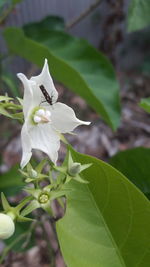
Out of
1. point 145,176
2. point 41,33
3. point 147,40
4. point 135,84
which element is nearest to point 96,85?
point 41,33

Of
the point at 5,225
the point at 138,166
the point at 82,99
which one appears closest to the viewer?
the point at 5,225

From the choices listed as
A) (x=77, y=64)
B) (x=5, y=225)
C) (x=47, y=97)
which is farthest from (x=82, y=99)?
(x=5, y=225)

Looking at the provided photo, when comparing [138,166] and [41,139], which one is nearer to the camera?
[41,139]

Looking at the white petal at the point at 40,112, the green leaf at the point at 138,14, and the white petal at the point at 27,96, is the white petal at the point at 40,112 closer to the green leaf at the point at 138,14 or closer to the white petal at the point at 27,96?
the white petal at the point at 27,96

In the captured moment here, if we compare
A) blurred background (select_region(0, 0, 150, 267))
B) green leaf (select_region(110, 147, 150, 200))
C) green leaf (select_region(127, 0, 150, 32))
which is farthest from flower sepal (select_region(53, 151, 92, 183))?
blurred background (select_region(0, 0, 150, 267))

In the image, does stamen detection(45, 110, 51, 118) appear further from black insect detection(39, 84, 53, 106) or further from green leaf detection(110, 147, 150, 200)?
green leaf detection(110, 147, 150, 200)

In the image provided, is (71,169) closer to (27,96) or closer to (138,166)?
(27,96)
